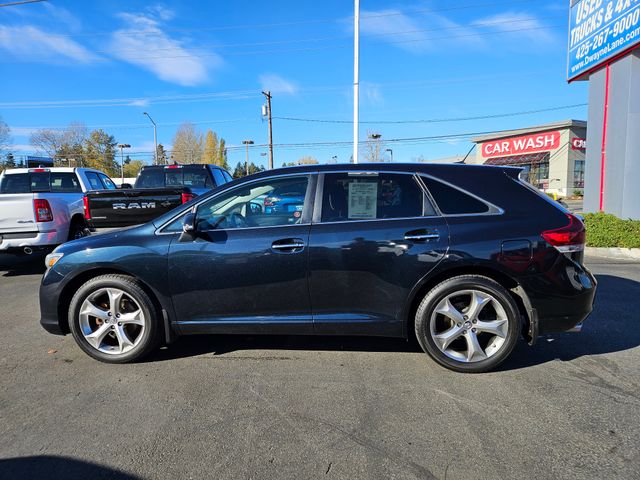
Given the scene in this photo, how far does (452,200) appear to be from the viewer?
360 cm

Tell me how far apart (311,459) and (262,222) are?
1.98 m

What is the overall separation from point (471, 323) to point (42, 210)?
23.8 feet

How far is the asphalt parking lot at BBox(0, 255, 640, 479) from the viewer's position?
2430 millimetres

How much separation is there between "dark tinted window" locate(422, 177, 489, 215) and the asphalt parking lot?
138 centimetres

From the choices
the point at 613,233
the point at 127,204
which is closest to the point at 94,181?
the point at 127,204

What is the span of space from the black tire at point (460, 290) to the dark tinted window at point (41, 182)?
8.96m

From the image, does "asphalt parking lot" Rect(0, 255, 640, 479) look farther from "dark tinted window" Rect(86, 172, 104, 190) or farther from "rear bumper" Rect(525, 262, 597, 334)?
"dark tinted window" Rect(86, 172, 104, 190)

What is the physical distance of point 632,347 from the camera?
13.2 feet

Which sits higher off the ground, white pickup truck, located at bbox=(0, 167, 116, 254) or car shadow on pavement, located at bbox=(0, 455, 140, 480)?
white pickup truck, located at bbox=(0, 167, 116, 254)

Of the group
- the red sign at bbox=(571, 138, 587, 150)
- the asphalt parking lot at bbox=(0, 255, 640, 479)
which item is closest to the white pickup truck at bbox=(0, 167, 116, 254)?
the asphalt parking lot at bbox=(0, 255, 640, 479)

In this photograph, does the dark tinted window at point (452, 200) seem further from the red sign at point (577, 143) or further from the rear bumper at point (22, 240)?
the red sign at point (577, 143)

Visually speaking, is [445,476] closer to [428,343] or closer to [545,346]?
[428,343]

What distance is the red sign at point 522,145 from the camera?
42531 millimetres

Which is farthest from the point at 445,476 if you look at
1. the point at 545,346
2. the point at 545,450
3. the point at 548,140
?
the point at 548,140
